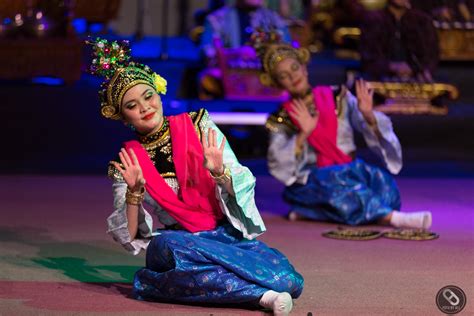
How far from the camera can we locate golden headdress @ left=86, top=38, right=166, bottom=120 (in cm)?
420

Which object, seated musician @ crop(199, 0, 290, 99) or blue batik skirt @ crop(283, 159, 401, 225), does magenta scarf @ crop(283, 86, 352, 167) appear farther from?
seated musician @ crop(199, 0, 290, 99)

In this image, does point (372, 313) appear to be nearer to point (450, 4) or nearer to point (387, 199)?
point (387, 199)

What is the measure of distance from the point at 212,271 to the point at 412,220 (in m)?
1.87

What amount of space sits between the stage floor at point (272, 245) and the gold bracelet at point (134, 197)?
353 millimetres

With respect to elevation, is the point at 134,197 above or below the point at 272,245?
above

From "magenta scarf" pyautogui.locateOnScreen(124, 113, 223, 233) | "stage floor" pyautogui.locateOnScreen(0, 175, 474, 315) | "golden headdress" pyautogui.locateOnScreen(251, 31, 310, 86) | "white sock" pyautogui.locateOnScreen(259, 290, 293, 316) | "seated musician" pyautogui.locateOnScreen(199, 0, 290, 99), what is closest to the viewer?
"white sock" pyautogui.locateOnScreen(259, 290, 293, 316)

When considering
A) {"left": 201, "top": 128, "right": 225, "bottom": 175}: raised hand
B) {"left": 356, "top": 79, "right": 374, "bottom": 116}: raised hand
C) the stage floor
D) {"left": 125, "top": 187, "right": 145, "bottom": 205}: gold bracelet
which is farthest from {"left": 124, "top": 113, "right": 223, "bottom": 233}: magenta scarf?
{"left": 356, "top": 79, "right": 374, "bottom": 116}: raised hand

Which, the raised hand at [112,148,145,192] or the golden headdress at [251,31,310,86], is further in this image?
the golden headdress at [251,31,310,86]

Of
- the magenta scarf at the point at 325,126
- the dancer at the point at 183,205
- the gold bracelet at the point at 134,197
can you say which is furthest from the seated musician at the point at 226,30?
the gold bracelet at the point at 134,197

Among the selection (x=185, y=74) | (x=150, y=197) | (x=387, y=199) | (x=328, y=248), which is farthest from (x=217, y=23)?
(x=150, y=197)

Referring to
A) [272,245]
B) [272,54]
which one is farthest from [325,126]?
[272,245]

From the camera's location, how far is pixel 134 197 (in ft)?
13.5

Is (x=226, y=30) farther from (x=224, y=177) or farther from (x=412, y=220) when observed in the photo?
(x=224, y=177)

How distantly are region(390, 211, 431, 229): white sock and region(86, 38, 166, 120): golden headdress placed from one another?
1848 mm
